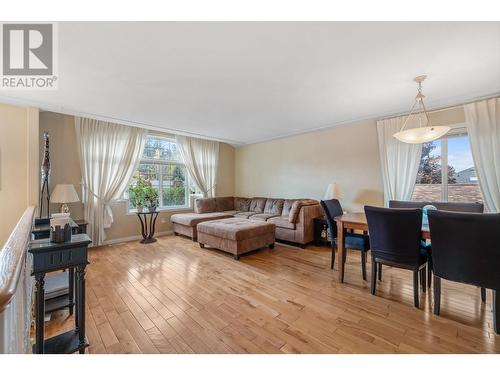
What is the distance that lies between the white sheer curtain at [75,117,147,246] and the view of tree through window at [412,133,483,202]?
17.8ft

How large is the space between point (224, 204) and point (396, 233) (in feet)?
13.8

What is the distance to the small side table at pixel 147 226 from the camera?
4.39 metres

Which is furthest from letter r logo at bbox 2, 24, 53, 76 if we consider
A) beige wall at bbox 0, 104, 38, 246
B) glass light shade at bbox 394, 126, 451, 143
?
glass light shade at bbox 394, 126, 451, 143

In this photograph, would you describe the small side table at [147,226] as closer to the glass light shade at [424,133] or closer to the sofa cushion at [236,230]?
the sofa cushion at [236,230]

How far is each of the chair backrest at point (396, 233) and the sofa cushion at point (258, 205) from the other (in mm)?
3146

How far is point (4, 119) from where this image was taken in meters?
3.11

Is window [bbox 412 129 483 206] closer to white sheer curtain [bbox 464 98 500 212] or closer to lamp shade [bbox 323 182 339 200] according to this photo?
white sheer curtain [bbox 464 98 500 212]

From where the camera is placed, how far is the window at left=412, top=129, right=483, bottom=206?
10.1 feet

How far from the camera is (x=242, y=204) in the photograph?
5.72 m

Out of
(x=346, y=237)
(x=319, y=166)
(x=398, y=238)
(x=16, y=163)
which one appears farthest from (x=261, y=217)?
(x=16, y=163)

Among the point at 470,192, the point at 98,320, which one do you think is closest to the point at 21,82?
the point at 98,320

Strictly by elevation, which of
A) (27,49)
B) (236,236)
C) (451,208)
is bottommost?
(236,236)

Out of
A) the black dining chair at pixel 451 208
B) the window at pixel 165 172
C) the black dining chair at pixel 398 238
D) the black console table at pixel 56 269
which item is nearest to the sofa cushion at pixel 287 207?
the black dining chair at pixel 451 208

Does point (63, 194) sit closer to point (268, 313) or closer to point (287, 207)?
point (268, 313)
